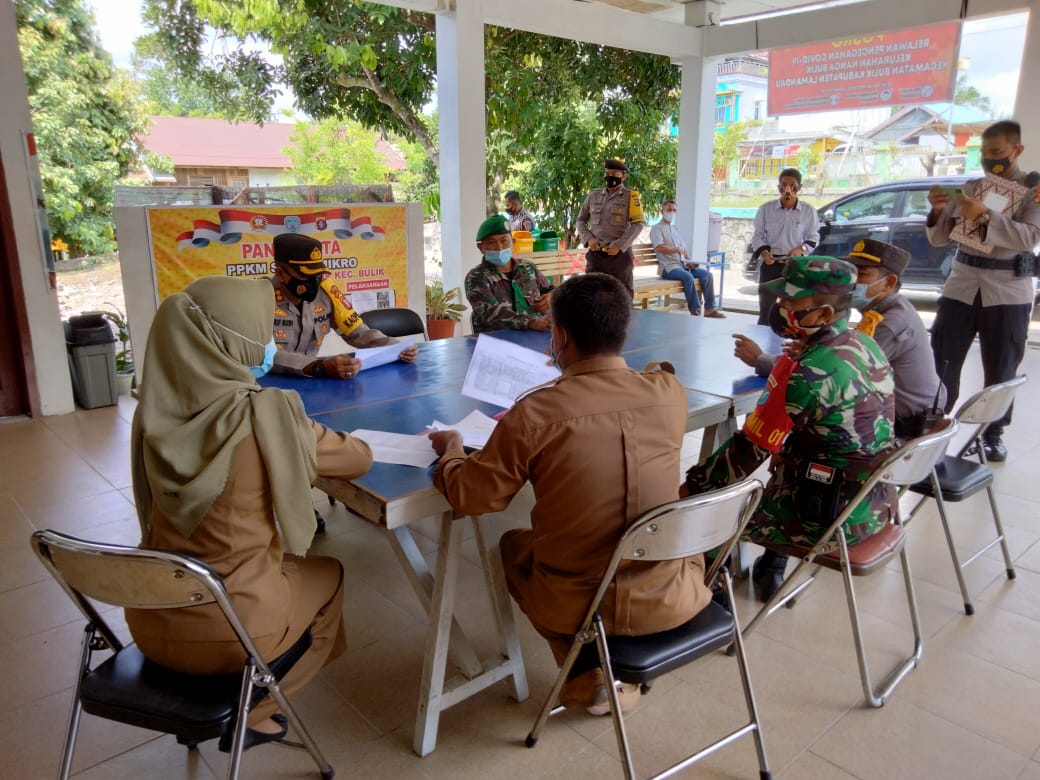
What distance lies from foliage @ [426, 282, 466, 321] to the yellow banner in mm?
350

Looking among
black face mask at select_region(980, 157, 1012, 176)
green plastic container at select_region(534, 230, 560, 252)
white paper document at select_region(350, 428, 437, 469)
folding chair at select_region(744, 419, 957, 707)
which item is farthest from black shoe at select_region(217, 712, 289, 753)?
green plastic container at select_region(534, 230, 560, 252)

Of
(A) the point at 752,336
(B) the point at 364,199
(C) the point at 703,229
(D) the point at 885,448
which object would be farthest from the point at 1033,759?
(C) the point at 703,229

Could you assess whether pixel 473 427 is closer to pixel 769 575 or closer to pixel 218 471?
pixel 218 471

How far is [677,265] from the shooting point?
8117mm

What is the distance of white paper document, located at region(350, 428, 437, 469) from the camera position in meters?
1.88

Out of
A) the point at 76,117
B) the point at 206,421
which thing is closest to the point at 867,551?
the point at 206,421

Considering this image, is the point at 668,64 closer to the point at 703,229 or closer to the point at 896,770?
the point at 703,229

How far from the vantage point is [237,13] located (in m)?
8.17

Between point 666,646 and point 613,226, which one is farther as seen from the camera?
point 613,226

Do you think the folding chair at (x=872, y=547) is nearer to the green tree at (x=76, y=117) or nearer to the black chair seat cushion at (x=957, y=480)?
the black chair seat cushion at (x=957, y=480)

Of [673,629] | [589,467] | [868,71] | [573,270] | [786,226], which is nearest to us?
[589,467]

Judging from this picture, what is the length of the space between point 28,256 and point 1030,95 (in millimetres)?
7447

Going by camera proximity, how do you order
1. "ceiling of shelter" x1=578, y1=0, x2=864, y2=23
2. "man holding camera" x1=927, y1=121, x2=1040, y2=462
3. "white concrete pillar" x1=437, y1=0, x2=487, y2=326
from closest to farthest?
"man holding camera" x1=927, y1=121, x2=1040, y2=462, "white concrete pillar" x1=437, y1=0, x2=487, y2=326, "ceiling of shelter" x1=578, y1=0, x2=864, y2=23

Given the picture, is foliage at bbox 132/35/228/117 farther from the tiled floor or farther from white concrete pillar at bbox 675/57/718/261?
the tiled floor
